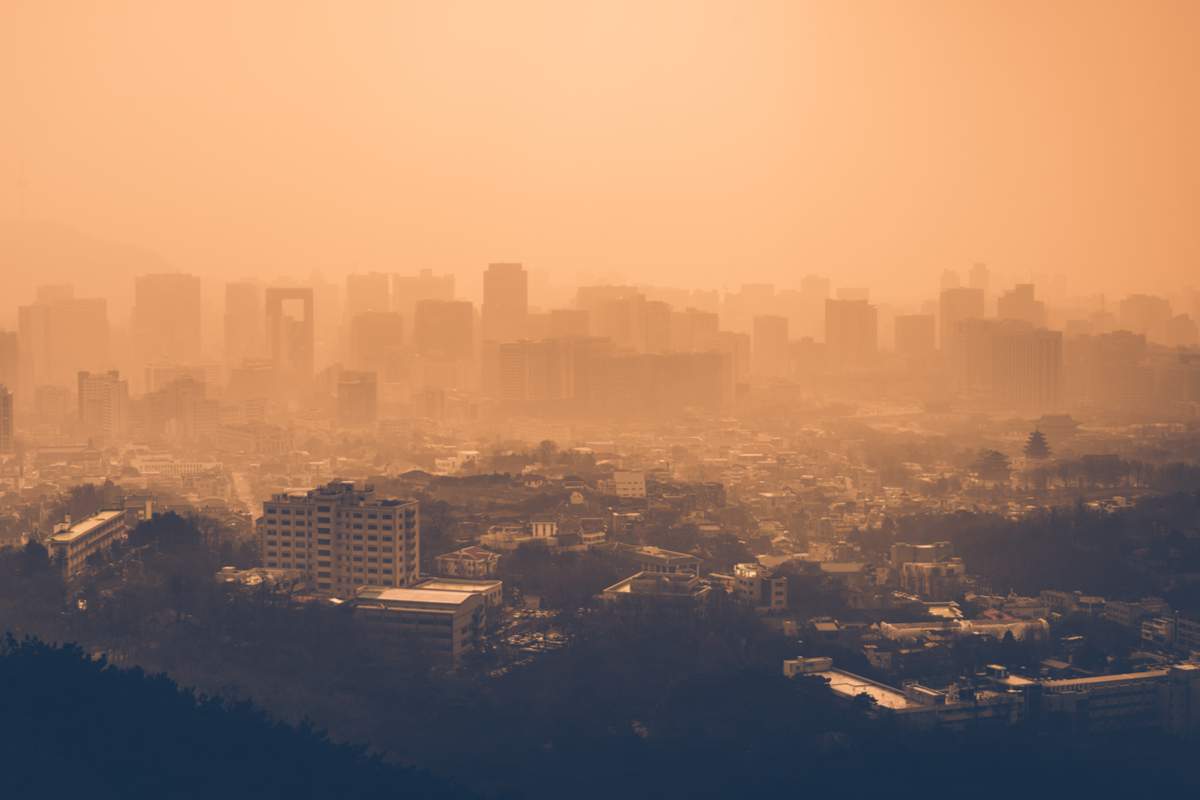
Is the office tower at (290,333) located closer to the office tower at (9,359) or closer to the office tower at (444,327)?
the office tower at (444,327)

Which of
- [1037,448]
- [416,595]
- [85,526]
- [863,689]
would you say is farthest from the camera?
[1037,448]

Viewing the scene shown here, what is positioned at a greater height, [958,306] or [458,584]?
[958,306]

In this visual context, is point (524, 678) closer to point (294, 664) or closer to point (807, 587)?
point (294, 664)

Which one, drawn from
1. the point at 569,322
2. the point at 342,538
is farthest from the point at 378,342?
the point at 342,538

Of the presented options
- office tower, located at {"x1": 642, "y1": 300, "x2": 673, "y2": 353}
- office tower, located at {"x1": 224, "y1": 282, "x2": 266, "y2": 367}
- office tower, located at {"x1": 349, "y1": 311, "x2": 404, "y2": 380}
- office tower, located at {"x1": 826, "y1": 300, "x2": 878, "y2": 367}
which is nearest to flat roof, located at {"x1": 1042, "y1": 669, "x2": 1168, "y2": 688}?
office tower, located at {"x1": 642, "y1": 300, "x2": 673, "y2": 353}

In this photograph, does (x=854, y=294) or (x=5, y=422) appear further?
(x=854, y=294)

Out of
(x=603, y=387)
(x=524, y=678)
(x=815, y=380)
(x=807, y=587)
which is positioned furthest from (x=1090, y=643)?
(x=815, y=380)

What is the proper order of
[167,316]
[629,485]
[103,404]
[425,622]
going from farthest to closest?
[167,316] < [103,404] < [629,485] < [425,622]

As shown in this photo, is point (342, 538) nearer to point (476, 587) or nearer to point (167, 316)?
point (476, 587)

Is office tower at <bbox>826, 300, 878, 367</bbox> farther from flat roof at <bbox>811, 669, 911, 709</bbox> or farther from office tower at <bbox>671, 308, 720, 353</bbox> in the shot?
flat roof at <bbox>811, 669, 911, 709</bbox>
